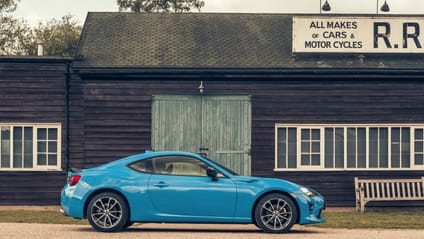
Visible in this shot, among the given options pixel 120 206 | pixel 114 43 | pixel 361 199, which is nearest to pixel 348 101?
pixel 361 199

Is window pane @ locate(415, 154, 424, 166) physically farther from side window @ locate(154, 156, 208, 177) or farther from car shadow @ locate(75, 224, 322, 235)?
side window @ locate(154, 156, 208, 177)

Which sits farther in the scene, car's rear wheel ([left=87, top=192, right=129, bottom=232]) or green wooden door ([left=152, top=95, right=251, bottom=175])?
green wooden door ([left=152, top=95, right=251, bottom=175])

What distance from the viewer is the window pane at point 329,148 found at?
24.5 metres

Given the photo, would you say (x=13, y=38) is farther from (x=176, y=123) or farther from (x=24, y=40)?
(x=176, y=123)

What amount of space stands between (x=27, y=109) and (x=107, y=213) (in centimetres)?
995

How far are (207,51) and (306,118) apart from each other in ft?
10.7

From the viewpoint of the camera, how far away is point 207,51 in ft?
83.5

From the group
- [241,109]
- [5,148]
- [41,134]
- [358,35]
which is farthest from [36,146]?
[358,35]

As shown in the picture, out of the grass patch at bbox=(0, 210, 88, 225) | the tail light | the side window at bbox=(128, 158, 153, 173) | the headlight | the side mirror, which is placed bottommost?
the grass patch at bbox=(0, 210, 88, 225)

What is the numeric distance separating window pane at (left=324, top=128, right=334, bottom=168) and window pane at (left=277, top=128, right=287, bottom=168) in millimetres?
1054

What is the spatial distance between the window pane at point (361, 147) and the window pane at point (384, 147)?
42 centimetres

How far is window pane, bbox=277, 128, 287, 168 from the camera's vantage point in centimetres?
2436

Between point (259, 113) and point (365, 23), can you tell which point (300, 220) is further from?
point (365, 23)

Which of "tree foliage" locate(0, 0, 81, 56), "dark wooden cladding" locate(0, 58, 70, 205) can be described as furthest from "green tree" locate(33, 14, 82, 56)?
"dark wooden cladding" locate(0, 58, 70, 205)
